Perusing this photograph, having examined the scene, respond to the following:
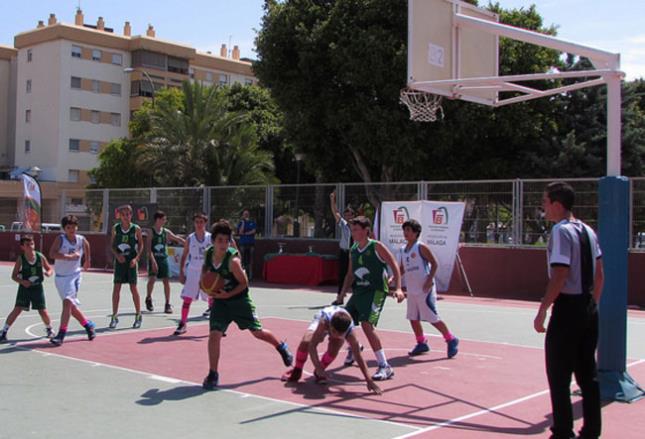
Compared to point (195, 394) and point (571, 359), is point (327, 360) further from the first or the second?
point (571, 359)

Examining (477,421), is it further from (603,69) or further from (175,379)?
(603,69)

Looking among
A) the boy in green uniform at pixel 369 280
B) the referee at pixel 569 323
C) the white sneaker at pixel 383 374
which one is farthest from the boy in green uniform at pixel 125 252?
the referee at pixel 569 323

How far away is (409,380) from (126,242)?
587cm

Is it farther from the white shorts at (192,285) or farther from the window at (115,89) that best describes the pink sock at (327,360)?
the window at (115,89)

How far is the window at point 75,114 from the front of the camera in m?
68.1

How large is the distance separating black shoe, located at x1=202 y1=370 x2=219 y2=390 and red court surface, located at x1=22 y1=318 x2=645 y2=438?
14 centimetres

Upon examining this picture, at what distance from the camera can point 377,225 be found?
72.3 ft

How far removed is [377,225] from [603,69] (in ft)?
44.9

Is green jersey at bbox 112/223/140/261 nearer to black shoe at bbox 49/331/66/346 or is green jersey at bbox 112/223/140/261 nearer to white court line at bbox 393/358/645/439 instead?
black shoe at bbox 49/331/66/346

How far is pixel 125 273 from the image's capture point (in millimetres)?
12836

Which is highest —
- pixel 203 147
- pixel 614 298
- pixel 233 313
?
pixel 203 147

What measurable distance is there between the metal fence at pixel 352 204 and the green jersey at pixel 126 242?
35.3 feet

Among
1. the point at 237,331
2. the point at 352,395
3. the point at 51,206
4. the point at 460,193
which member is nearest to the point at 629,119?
the point at 460,193

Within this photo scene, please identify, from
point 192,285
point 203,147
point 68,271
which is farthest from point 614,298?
point 203,147
